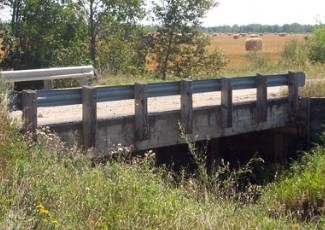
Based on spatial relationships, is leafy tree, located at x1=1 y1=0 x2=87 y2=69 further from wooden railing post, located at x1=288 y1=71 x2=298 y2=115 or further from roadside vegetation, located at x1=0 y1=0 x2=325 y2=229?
wooden railing post, located at x1=288 y1=71 x2=298 y2=115

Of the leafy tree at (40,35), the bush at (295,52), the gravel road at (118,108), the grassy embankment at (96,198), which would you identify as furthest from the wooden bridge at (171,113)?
the bush at (295,52)

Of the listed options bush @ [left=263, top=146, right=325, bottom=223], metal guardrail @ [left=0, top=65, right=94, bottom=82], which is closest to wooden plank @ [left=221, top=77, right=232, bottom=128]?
bush @ [left=263, top=146, right=325, bottom=223]

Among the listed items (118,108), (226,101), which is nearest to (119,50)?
(226,101)

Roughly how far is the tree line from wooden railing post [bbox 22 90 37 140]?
409 inches

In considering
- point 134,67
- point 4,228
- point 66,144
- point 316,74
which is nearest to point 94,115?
point 66,144

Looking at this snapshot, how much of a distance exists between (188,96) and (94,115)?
2426 millimetres

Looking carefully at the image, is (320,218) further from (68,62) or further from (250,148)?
(68,62)

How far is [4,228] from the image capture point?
525cm

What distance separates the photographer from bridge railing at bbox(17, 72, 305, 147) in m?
9.72

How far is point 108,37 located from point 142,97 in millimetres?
13612

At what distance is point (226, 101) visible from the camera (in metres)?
13.2

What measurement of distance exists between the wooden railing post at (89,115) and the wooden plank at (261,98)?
4.91 meters

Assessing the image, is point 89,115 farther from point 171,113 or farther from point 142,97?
point 171,113

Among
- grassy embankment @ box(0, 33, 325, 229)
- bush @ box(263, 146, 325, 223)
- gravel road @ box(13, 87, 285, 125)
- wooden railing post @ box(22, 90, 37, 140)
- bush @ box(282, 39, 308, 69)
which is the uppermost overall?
bush @ box(282, 39, 308, 69)
